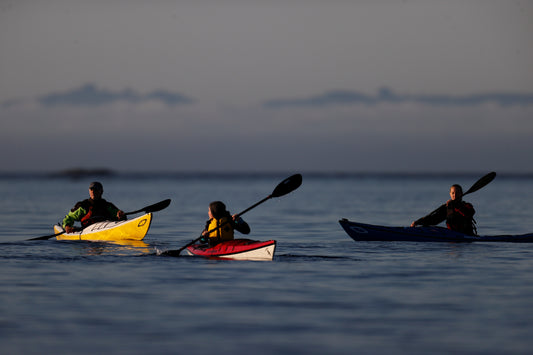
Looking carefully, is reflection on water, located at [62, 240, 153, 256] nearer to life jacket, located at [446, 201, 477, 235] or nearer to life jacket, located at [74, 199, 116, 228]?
life jacket, located at [74, 199, 116, 228]

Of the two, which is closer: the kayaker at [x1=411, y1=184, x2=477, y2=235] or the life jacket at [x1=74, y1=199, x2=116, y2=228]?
the kayaker at [x1=411, y1=184, x2=477, y2=235]

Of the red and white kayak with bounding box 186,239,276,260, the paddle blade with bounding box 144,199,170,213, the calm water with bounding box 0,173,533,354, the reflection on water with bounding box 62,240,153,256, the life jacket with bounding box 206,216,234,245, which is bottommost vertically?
the calm water with bounding box 0,173,533,354

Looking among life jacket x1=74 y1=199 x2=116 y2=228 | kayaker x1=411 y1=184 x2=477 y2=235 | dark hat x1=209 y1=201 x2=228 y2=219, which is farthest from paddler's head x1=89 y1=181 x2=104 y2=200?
kayaker x1=411 y1=184 x2=477 y2=235

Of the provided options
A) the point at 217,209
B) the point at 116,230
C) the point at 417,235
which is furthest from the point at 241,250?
the point at 417,235

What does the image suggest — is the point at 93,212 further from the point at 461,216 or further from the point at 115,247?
the point at 461,216

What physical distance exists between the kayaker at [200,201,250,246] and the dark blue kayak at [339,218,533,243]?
4.45 meters

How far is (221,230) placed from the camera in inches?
481

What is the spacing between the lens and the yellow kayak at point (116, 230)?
1533 centimetres

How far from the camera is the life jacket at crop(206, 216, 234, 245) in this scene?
12109mm

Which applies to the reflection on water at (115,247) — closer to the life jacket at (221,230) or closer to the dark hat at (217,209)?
the life jacket at (221,230)

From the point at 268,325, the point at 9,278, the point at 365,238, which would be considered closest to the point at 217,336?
the point at 268,325

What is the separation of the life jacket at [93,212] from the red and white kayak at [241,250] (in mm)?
4194

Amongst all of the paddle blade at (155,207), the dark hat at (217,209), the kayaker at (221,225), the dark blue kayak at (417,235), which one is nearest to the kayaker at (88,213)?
the paddle blade at (155,207)

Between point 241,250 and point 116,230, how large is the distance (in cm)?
461
